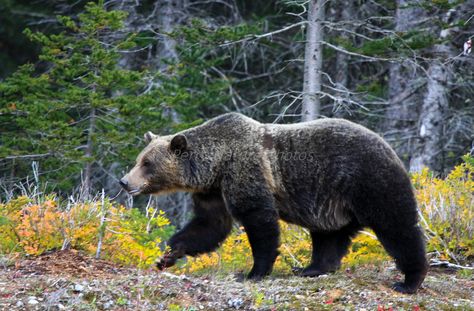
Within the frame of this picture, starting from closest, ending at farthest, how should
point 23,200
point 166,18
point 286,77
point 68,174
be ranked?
point 23,200 < point 68,174 < point 166,18 < point 286,77

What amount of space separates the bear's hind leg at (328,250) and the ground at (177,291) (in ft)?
1.72

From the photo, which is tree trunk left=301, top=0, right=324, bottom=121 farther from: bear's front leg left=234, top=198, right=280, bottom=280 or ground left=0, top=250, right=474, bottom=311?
ground left=0, top=250, right=474, bottom=311

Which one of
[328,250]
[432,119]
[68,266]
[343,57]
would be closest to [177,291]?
[68,266]

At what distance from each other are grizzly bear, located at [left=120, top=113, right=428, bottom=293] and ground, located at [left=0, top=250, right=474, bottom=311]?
0.46 m

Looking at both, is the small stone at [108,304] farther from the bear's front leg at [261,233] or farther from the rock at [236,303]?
the bear's front leg at [261,233]

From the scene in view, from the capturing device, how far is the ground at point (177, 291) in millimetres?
6160

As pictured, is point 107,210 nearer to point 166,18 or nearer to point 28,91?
point 28,91

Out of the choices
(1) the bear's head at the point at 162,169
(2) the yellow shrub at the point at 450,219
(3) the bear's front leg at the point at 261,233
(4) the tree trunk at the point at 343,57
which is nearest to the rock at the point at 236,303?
(3) the bear's front leg at the point at 261,233

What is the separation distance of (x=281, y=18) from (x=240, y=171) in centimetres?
1285

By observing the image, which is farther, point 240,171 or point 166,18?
point 166,18

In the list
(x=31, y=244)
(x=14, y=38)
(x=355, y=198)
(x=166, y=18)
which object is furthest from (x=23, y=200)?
(x=14, y=38)

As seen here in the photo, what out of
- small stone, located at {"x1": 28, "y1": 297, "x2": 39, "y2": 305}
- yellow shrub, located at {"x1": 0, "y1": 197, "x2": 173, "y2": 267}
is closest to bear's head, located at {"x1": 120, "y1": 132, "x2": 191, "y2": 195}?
yellow shrub, located at {"x1": 0, "y1": 197, "x2": 173, "y2": 267}

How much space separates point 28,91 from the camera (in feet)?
47.9

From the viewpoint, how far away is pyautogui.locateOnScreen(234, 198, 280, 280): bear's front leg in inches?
305
